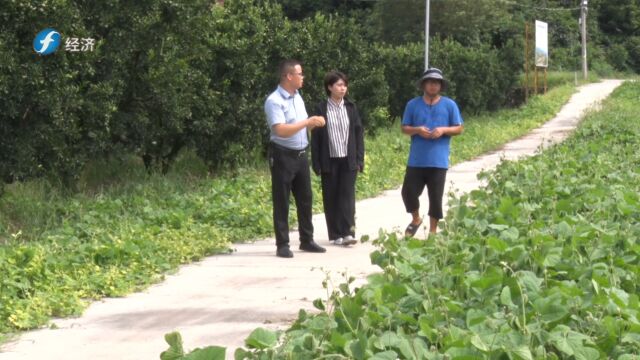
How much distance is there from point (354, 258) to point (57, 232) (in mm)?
2914

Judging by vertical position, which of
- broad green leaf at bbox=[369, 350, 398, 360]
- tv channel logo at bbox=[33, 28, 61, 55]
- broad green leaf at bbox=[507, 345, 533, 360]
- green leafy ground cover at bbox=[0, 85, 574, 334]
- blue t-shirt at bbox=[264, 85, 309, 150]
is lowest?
green leafy ground cover at bbox=[0, 85, 574, 334]

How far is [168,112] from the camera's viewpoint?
45.5ft

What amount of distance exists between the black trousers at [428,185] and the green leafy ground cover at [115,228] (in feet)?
5.97

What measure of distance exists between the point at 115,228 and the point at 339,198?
2238 mm

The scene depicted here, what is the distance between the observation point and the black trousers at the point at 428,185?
399 inches

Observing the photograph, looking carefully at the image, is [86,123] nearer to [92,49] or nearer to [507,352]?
[92,49]

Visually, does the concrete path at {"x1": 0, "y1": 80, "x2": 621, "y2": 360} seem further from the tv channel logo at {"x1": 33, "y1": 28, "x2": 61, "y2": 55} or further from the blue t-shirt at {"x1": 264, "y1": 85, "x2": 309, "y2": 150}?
the tv channel logo at {"x1": 33, "y1": 28, "x2": 61, "y2": 55}

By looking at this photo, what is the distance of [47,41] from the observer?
11133mm

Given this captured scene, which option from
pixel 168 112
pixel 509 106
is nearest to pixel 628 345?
pixel 168 112

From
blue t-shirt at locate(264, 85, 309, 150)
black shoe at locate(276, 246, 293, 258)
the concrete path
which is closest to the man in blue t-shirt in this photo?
the concrete path

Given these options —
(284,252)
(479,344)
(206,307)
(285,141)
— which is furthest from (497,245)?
(285,141)

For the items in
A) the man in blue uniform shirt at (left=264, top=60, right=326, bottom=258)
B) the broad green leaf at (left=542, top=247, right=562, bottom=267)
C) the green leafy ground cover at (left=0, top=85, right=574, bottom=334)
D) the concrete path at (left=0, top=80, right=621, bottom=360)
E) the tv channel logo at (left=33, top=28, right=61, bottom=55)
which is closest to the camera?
the broad green leaf at (left=542, top=247, right=562, bottom=267)

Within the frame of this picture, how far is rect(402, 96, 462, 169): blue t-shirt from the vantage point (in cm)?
1003

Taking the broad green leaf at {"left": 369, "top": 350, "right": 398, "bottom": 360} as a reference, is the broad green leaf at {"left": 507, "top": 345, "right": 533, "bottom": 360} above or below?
below
